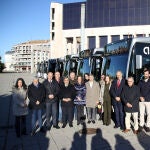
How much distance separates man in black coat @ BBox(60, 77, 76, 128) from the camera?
10.5 meters

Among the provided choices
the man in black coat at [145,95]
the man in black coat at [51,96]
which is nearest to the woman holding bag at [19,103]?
the man in black coat at [51,96]

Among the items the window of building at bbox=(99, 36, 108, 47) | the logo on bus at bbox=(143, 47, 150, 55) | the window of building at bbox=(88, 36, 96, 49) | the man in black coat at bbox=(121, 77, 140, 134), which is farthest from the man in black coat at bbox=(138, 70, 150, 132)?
the window of building at bbox=(88, 36, 96, 49)

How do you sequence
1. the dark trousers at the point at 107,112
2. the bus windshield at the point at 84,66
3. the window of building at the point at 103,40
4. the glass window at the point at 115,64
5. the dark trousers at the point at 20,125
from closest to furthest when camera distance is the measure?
the dark trousers at the point at 20,125 → the dark trousers at the point at 107,112 → the glass window at the point at 115,64 → the bus windshield at the point at 84,66 → the window of building at the point at 103,40

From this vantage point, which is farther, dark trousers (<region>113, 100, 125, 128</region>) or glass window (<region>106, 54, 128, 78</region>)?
glass window (<region>106, 54, 128, 78</region>)

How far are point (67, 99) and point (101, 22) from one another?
73.2 metres

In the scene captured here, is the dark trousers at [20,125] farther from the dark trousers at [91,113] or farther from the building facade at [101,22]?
the building facade at [101,22]

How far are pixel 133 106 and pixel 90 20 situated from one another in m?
75.7

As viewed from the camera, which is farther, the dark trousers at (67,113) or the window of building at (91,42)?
the window of building at (91,42)

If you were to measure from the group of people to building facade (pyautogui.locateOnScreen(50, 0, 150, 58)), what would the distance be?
62460mm

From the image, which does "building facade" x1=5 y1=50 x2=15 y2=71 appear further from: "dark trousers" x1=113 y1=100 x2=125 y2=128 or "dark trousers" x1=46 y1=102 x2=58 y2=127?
"dark trousers" x1=113 y1=100 x2=125 y2=128

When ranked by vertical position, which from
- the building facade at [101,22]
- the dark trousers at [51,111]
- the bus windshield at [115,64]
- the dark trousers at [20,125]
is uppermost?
the building facade at [101,22]

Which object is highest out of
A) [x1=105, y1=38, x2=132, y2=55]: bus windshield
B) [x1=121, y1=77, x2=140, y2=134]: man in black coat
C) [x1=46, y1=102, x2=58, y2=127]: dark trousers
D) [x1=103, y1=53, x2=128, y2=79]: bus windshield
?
[x1=105, y1=38, x2=132, y2=55]: bus windshield

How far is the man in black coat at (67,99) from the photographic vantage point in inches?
412

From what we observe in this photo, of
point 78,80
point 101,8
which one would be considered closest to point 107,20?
point 101,8
